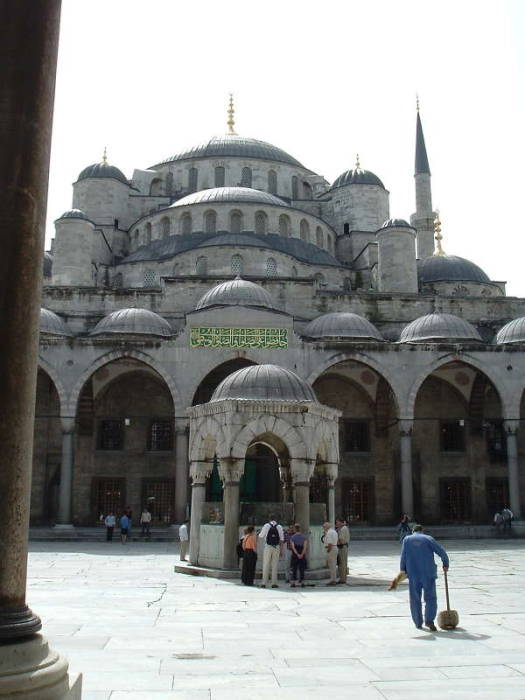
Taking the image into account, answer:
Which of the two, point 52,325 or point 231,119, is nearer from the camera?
point 52,325

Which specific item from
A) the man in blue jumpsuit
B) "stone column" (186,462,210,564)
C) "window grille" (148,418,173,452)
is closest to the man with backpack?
"stone column" (186,462,210,564)

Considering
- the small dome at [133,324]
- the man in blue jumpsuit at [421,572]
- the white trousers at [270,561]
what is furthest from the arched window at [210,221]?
the man in blue jumpsuit at [421,572]

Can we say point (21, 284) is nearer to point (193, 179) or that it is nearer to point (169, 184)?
point (193, 179)

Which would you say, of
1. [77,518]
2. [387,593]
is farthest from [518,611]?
[77,518]

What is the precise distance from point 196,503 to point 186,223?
20.5 metres

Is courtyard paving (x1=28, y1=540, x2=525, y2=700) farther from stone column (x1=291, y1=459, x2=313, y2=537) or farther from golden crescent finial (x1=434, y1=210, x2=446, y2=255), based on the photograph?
golden crescent finial (x1=434, y1=210, x2=446, y2=255)

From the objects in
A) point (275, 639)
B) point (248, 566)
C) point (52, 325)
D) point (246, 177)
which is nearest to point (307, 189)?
point (246, 177)

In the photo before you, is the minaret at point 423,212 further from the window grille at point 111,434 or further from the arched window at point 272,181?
the window grille at point 111,434

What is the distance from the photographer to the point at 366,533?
22.4 meters

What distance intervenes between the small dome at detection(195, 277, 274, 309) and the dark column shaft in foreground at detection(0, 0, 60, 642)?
1972 cm

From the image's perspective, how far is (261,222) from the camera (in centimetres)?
3147

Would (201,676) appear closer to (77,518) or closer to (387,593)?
(387,593)

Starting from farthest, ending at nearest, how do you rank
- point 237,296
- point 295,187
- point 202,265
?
point 295,187
point 202,265
point 237,296

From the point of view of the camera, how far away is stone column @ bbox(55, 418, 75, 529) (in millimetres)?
21219
